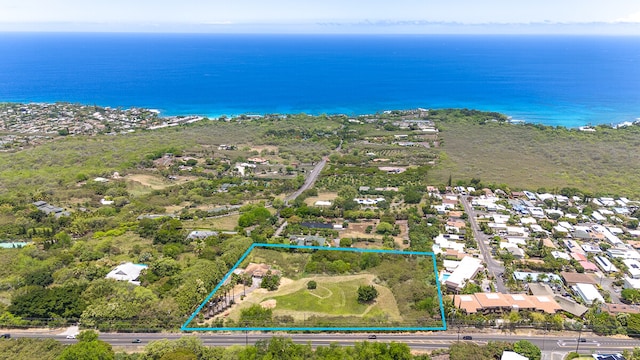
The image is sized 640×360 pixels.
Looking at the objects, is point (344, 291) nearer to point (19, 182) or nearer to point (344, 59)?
point (19, 182)

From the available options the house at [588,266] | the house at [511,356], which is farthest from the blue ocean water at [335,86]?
Answer: the house at [511,356]

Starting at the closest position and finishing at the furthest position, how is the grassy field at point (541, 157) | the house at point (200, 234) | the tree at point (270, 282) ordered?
the tree at point (270, 282) < the house at point (200, 234) < the grassy field at point (541, 157)

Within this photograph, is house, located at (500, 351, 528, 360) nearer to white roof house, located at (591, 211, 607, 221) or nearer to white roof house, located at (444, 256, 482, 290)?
white roof house, located at (444, 256, 482, 290)

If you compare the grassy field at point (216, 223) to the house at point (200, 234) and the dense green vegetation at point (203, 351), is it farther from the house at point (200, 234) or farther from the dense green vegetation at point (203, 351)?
the dense green vegetation at point (203, 351)

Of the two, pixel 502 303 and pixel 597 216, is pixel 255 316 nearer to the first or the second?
pixel 502 303

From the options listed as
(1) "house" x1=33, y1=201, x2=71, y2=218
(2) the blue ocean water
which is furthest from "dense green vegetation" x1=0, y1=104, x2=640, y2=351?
(2) the blue ocean water

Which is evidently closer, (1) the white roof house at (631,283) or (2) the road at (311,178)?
(1) the white roof house at (631,283)

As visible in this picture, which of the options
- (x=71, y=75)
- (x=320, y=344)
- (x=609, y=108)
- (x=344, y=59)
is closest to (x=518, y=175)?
(x=320, y=344)
